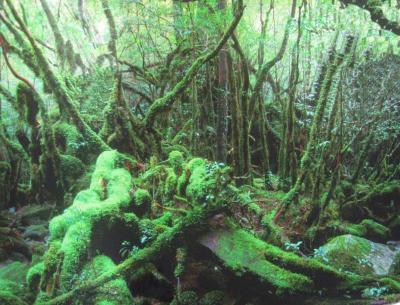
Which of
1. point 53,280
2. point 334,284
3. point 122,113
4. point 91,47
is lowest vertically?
point 334,284

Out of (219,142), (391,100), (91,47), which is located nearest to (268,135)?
(219,142)

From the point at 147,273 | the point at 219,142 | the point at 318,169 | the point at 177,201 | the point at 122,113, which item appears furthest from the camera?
the point at 219,142

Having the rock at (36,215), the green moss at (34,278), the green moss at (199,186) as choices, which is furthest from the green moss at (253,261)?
the rock at (36,215)

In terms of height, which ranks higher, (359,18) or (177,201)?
(359,18)

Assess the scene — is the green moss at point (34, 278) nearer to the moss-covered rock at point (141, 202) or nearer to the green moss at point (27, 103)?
the moss-covered rock at point (141, 202)

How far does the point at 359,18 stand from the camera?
7195 millimetres

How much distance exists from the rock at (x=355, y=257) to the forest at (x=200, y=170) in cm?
2

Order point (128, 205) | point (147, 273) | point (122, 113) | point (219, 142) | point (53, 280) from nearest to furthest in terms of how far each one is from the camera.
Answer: point (53, 280), point (147, 273), point (128, 205), point (122, 113), point (219, 142)

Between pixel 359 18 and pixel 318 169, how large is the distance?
3260 mm

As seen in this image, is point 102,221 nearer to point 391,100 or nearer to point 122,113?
point 122,113

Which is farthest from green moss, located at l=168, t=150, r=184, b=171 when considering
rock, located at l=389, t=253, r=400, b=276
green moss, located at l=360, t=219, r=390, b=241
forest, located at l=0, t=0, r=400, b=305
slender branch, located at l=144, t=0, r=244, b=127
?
green moss, located at l=360, t=219, r=390, b=241

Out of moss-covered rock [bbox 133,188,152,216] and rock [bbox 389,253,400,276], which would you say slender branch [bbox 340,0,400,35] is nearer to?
rock [bbox 389,253,400,276]

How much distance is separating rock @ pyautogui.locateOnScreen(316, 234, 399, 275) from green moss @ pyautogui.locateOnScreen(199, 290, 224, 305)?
132cm

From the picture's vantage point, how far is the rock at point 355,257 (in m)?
4.64
